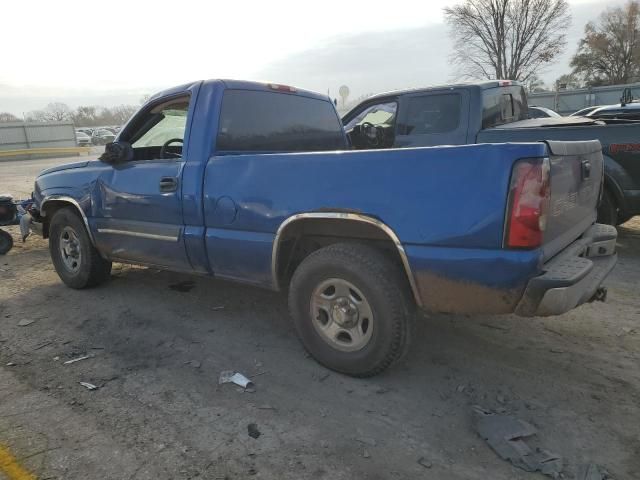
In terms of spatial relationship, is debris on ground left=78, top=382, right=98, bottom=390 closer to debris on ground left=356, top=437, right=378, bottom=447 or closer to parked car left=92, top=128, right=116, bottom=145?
debris on ground left=356, top=437, right=378, bottom=447

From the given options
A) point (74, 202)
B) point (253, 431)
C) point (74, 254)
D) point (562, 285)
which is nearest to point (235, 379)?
point (253, 431)

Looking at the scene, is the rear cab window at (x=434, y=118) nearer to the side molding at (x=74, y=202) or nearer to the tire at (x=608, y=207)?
the tire at (x=608, y=207)

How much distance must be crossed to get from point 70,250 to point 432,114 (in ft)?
14.7

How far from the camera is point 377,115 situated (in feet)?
22.1

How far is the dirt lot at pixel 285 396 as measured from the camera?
7.98 ft

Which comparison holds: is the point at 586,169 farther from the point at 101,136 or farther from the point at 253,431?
the point at 101,136

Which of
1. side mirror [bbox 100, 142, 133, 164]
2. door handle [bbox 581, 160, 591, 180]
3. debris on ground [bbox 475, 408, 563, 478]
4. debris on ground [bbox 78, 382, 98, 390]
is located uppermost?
side mirror [bbox 100, 142, 133, 164]

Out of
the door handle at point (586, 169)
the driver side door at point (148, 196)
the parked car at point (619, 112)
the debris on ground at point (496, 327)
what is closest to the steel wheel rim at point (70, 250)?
the driver side door at point (148, 196)

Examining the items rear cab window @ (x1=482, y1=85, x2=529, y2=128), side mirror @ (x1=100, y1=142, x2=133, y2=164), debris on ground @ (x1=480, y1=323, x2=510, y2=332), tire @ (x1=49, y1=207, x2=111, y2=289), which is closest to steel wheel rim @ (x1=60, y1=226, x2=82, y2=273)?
tire @ (x1=49, y1=207, x2=111, y2=289)

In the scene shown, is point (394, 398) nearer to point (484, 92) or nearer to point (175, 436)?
point (175, 436)

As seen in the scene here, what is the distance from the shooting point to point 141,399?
3020mm

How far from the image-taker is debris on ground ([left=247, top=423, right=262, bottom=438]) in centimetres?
264

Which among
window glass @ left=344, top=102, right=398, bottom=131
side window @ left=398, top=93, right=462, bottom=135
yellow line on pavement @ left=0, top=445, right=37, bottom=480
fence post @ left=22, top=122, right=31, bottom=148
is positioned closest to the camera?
yellow line on pavement @ left=0, top=445, right=37, bottom=480

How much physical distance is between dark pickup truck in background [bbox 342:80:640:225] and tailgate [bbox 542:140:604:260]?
201 centimetres
